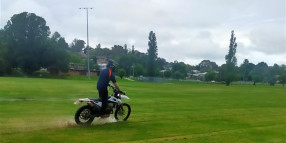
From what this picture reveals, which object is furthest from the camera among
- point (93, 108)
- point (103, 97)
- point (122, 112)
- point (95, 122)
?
point (122, 112)

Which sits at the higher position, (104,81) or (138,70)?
(138,70)

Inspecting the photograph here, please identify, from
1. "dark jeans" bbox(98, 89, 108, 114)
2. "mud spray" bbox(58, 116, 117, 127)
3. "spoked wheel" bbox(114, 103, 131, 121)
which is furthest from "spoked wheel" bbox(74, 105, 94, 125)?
"spoked wheel" bbox(114, 103, 131, 121)

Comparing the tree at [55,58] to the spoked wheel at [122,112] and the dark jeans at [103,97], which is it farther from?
the dark jeans at [103,97]

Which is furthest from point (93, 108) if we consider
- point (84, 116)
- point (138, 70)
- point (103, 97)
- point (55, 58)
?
point (138, 70)

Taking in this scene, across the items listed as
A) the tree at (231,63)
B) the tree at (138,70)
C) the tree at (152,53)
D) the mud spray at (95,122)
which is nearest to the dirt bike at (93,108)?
the mud spray at (95,122)

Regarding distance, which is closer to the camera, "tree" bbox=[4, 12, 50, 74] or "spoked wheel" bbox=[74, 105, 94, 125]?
"spoked wheel" bbox=[74, 105, 94, 125]

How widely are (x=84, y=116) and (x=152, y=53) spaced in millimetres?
113465

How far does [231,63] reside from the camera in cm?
11950

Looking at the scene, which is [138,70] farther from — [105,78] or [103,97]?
[105,78]

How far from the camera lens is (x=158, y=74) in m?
125

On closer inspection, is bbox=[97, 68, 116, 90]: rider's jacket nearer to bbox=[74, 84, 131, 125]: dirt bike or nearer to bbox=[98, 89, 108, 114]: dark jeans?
bbox=[98, 89, 108, 114]: dark jeans

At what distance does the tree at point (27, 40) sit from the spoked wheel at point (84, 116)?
79.8m

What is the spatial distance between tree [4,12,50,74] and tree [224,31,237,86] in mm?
59634

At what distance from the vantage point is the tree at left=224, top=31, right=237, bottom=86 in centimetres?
11456
